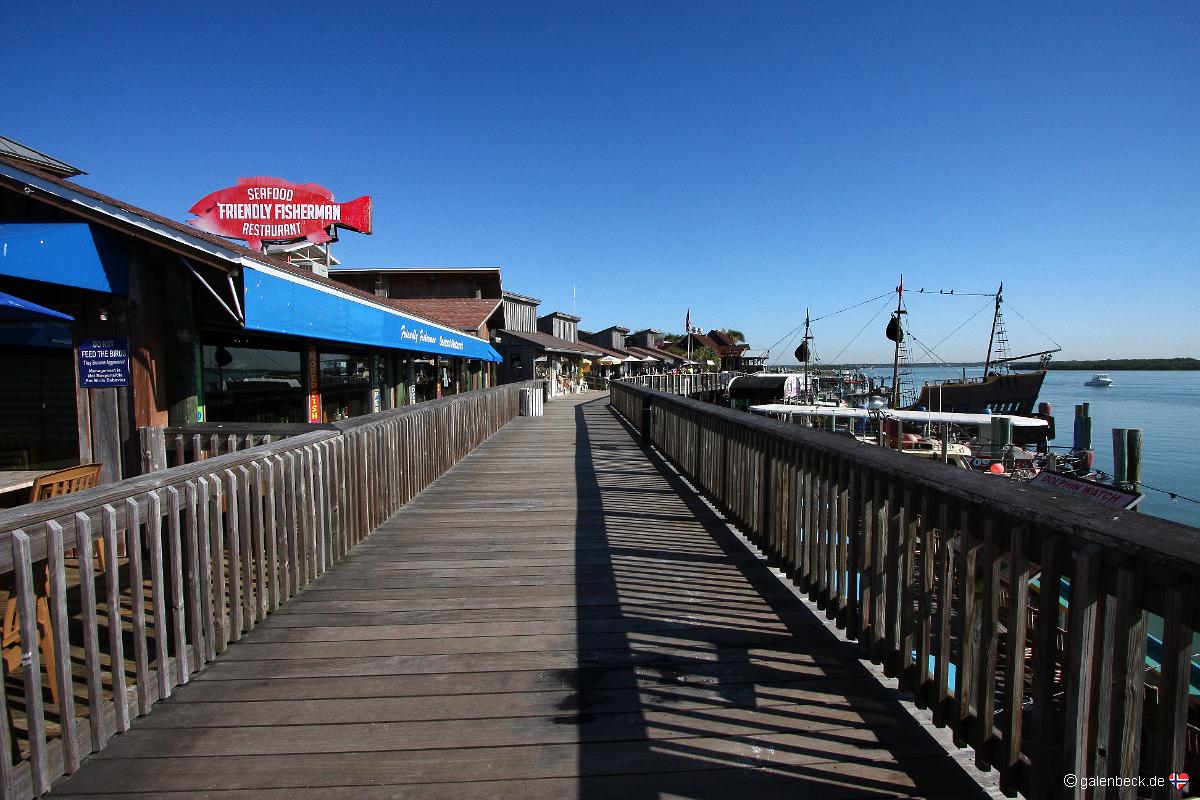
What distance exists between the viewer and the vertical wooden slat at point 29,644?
1.83m

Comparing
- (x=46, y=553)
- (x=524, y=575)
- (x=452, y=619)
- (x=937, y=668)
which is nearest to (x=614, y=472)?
(x=524, y=575)

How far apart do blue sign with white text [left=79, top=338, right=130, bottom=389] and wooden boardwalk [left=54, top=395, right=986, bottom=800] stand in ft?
7.67

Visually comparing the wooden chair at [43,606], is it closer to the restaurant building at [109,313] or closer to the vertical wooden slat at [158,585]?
the vertical wooden slat at [158,585]

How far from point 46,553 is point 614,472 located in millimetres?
6480

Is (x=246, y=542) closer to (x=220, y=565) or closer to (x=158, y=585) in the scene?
(x=220, y=565)

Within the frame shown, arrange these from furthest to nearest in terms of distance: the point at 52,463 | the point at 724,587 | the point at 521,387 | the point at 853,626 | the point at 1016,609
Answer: the point at 521,387 < the point at 52,463 < the point at 724,587 < the point at 853,626 < the point at 1016,609

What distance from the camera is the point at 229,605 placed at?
9.86 feet

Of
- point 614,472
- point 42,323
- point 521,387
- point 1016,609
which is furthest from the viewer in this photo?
point 521,387

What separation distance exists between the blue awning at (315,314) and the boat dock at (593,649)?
142 centimetres

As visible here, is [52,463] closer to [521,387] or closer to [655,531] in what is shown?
[655,531]

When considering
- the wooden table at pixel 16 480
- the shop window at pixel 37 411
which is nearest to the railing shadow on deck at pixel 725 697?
the wooden table at pixel 16 480

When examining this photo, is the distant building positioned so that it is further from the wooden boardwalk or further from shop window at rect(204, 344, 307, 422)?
the wooden boardwalk

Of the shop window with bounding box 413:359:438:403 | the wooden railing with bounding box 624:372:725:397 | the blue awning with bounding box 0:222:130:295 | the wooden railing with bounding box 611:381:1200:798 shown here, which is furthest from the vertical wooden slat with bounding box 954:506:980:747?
the wooden railing with bounding box 624:372:725:397

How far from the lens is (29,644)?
1826 mm
